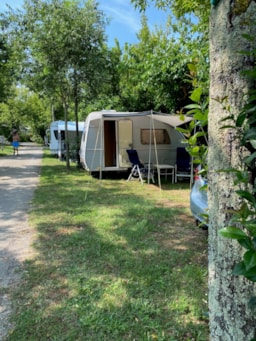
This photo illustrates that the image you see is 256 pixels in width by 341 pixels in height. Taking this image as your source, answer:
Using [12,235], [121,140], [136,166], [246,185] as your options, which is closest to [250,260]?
[246,185]

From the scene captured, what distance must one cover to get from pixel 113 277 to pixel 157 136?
8.62 metres

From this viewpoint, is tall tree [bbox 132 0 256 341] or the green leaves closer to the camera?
the green leaves

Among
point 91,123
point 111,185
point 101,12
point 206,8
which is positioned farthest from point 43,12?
point 206,8

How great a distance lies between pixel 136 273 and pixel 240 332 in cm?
199

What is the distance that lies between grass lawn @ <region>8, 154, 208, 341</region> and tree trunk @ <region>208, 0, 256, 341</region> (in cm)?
102

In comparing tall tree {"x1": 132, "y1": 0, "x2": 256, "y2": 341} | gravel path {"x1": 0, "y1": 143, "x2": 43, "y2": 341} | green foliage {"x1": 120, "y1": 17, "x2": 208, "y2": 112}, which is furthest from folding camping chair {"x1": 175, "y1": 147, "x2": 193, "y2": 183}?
tall tree {"x1": 132, "y1": 0, "x2": 256, "y2": 341}

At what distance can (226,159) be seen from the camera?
1365 mm

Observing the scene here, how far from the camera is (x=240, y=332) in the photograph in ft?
4.70

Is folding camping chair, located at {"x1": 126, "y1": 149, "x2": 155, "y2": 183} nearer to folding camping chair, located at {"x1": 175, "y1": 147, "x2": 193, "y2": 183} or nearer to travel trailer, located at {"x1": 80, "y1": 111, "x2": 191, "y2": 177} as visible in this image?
travel trailer, located at {"x1": 80, "y1": 111, "x2": 191, "y2": 177}

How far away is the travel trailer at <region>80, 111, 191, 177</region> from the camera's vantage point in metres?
10.4

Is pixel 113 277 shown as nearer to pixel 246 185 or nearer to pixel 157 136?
pixel 246 185

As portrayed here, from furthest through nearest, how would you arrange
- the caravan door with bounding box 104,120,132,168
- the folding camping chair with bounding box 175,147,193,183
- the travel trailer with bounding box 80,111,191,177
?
the caravan door with bounding box 104,120,132,168 < the travel trailer with bounding box 80,111,191,177 < the folding camping chair with bounding box 175,147,193,183

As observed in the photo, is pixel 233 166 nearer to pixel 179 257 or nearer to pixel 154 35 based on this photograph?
pixel 179 257

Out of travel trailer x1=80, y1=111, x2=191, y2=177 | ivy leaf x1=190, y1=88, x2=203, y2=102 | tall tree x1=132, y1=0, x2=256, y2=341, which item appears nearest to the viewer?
tall tree x1=132, y1=0, x2=256, y2=341
